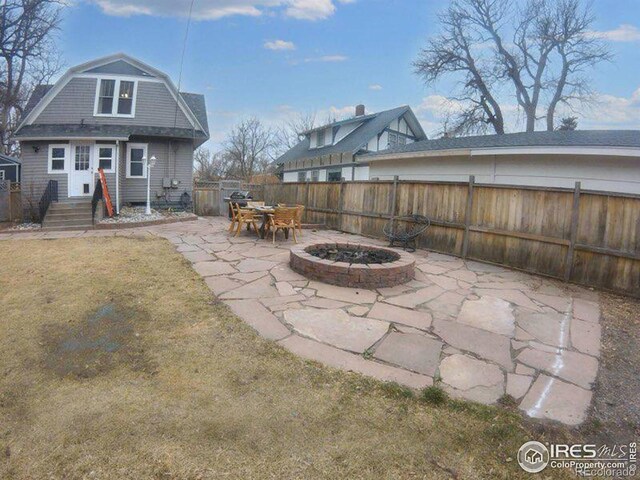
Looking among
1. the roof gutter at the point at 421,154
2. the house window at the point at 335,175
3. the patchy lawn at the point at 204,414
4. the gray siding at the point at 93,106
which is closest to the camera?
the patchy lawn at the point at 204,414

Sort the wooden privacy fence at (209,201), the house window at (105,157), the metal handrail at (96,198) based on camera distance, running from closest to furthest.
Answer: the metal handrail at (96,198) < the house window at (105,157) < the wooden privacy fence at (209,201)

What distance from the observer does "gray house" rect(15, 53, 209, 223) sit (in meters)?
12.9

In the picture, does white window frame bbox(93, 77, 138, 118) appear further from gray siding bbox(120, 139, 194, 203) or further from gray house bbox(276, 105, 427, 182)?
gray house bbox(276, 105, 427, 182)

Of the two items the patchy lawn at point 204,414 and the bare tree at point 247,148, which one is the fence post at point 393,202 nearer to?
the patchy lawn at point 204,414

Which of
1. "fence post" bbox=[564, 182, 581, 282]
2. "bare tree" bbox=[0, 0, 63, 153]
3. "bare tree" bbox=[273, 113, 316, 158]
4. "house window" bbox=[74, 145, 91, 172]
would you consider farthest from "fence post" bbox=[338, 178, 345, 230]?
"bare tree" bbox=[273, 113, 316, 158]

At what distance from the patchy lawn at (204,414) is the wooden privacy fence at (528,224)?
15.0 ft

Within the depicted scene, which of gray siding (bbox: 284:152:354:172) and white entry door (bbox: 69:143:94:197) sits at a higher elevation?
gray siding (bbox: 284:152:354:172)

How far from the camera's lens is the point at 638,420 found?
2508 millimetres

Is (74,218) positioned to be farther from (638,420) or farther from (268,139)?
(268,139)

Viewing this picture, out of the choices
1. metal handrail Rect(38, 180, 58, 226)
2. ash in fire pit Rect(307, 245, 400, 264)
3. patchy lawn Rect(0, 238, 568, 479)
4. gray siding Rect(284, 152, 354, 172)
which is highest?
gray siding Rect(284, 152, 354, 172)

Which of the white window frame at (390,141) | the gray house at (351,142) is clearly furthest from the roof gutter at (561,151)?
the white window frame at (390,141)

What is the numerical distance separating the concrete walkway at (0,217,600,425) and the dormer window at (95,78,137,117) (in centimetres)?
1050

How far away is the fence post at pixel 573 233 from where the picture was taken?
5.85 m
